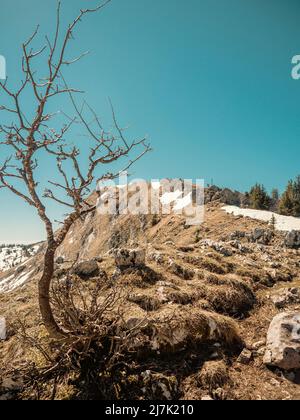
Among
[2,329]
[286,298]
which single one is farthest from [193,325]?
[2,329]

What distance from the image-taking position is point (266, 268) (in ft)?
41.4

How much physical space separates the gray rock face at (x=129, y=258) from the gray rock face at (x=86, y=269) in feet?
2.77

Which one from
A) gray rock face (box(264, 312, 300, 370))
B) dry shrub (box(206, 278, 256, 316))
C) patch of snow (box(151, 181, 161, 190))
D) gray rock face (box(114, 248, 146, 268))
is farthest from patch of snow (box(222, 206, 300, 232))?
patch of snow (box(151, 181, 161, 190))

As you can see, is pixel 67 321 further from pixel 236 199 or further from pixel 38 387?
pixel 236 199

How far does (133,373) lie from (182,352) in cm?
131

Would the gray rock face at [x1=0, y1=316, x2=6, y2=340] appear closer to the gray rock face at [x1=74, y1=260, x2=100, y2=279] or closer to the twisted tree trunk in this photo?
the twisted tree trunk

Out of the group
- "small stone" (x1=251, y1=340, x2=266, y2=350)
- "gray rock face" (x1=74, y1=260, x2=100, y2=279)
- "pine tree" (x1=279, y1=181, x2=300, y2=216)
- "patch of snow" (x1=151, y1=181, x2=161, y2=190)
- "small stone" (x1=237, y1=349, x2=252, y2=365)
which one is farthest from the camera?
"patch of snow" (x1=151, y1=181, x2=161, y2=190)

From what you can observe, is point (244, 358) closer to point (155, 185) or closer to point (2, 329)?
point (2, 329)

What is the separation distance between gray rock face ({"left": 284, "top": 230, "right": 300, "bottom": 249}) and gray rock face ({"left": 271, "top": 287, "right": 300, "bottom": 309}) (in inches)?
613

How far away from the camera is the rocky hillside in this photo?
17.0 ft

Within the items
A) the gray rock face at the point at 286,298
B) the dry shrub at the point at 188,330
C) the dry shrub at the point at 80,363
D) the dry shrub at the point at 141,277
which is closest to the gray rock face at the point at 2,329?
the dry shrub at the point at 80,363

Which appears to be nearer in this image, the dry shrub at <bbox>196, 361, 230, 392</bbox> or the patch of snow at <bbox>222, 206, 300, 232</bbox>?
the dry shrub at <bbox>196, 361, 230, 392</bbox>

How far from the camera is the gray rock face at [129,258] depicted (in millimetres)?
9820
